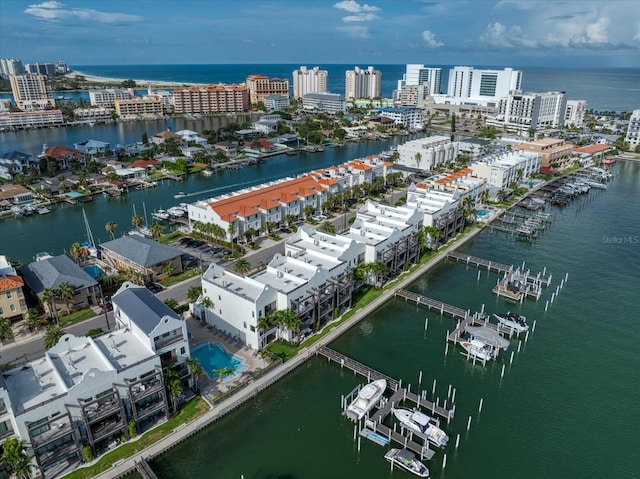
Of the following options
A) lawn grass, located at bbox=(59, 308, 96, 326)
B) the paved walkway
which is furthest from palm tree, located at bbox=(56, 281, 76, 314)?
the paved walkway

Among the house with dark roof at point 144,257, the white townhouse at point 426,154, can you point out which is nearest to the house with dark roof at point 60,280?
the house with dark roof at point 144,257

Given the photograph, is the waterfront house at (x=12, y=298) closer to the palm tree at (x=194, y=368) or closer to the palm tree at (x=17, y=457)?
the palm tree at (x=17, y=457)

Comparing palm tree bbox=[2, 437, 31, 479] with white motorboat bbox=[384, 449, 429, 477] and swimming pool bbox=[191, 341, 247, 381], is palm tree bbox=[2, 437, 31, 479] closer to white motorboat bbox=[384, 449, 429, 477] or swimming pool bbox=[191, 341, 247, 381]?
swimming pool bbox=[191, 341, 247, 381]

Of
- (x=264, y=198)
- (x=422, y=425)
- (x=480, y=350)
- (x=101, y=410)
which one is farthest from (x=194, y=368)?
(x=264, y=198)

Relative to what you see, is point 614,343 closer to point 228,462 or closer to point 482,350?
point 482,350

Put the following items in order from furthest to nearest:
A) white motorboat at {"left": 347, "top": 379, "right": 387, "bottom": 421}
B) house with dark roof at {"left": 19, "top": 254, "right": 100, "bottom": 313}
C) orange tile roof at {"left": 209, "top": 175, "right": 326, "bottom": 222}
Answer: orange tile roof at {"left": 209, "top": 175, "right": 326, "bottom": 222}
house with dark roof at {"left": 19, "top": 254, "right": 100, "bottom": 313}
white motorboat at {"left": 347, "top": 379, "right": 387, "bottom": 421}

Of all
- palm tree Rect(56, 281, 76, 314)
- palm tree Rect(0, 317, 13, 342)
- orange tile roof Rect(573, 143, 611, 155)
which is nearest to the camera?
palm tree Rect(0, 317, 13, 342)
